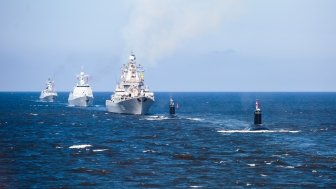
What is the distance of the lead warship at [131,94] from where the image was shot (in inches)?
5930

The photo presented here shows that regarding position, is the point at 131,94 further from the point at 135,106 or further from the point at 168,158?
the point at 168,158

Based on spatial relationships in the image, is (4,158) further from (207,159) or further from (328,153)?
(328,153)

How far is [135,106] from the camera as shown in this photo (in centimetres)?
15238

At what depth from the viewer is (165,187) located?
159ft

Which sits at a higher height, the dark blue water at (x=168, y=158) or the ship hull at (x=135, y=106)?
the ship hull at (x=135, y=106)

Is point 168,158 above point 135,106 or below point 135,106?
below

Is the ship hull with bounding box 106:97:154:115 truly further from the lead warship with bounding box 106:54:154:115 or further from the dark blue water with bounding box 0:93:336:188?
the dark blue water with bounding box 0:93:336:188

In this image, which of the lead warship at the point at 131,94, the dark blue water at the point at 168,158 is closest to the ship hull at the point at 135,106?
the lead warship at the point at 131,94

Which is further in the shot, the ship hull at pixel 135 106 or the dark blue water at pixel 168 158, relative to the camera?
the ship hull at pixel 135 106

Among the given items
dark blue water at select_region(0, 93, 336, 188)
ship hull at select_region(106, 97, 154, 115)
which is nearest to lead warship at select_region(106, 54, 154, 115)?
ship hull at select_region(106, 97, 154, 115)

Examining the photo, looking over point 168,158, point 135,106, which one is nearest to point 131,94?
point 135,106

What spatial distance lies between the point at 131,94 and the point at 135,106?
14.5 ft

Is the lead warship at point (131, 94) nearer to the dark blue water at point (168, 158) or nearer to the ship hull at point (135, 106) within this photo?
the ship hull at point (135, 106)

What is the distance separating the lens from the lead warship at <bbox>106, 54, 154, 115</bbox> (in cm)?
15062
